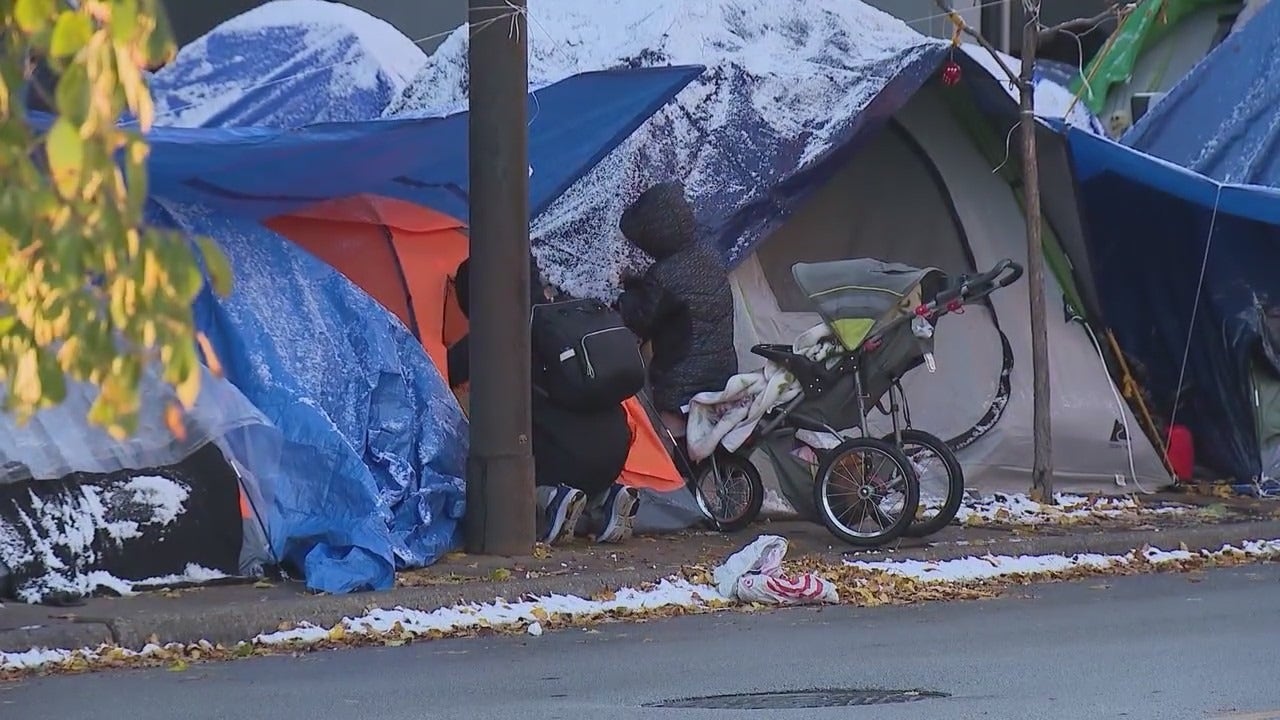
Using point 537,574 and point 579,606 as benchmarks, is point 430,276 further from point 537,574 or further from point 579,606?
point 579,606

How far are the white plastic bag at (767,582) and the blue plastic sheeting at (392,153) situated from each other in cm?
273

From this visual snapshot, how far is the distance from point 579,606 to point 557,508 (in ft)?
4.16

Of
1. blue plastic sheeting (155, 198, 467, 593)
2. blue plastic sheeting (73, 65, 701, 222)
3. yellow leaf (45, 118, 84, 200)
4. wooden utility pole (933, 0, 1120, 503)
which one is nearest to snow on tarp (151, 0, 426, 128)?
blue plastic sheeting (73, 65, 701, 222)

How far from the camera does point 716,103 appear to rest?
39.6 ft

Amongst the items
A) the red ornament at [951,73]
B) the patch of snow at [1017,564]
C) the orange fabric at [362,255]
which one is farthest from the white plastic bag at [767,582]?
the red ornament at [951,73]

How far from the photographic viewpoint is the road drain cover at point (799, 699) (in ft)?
20.6

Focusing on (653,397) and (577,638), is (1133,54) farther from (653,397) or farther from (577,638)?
(577,638)

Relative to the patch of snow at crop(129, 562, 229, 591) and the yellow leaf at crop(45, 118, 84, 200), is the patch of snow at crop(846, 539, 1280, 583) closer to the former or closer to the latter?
the patch of snow at crop(129, 562, 229, 591)

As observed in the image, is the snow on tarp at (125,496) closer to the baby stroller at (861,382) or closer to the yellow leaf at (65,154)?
the baby stroller at (861,382)

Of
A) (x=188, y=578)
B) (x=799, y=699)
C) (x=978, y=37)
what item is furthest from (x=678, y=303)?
(x=799, y=699)

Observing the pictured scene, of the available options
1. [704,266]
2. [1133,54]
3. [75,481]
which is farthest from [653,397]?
[1133,54]

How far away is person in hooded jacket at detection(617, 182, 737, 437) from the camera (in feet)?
35.3

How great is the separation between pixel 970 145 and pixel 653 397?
3.33 m

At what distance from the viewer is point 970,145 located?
12.9 metres
